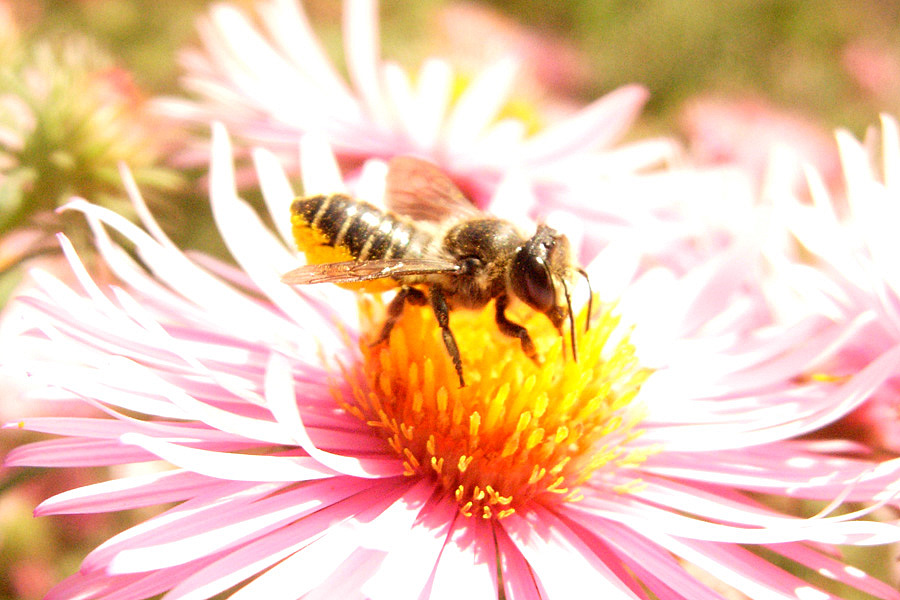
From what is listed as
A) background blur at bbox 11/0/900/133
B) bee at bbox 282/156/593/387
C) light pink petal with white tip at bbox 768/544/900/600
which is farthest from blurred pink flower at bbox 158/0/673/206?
background blur at bbox 11/0/900/133

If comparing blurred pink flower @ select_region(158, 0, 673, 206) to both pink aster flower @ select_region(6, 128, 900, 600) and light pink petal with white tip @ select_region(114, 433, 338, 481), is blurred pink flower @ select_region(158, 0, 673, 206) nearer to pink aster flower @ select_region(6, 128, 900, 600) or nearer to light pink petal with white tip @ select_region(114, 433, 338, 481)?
pink aster flower @ select_region(6, 128, 900, 600)

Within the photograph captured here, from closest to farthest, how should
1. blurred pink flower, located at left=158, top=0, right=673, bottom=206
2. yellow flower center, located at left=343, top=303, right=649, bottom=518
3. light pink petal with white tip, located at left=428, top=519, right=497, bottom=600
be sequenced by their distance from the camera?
light pink petal with white tip, located at left=428, top=519, right=497, bottom=600
yellow flower center, located at left=343, top=303, right=649, bottom=518
blurred pink flower, located at left=158, top=0, right=673, bottom=206

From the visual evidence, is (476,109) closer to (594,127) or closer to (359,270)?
(594,127)

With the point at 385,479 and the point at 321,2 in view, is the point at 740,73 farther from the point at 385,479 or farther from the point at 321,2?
the point at 385,479

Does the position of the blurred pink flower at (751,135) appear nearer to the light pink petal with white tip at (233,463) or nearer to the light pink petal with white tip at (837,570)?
the light pink petal with white tip at (837,570)

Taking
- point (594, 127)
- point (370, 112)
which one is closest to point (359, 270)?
point (370, 112)

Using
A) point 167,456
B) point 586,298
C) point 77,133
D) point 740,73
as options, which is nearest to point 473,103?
point 586,298
